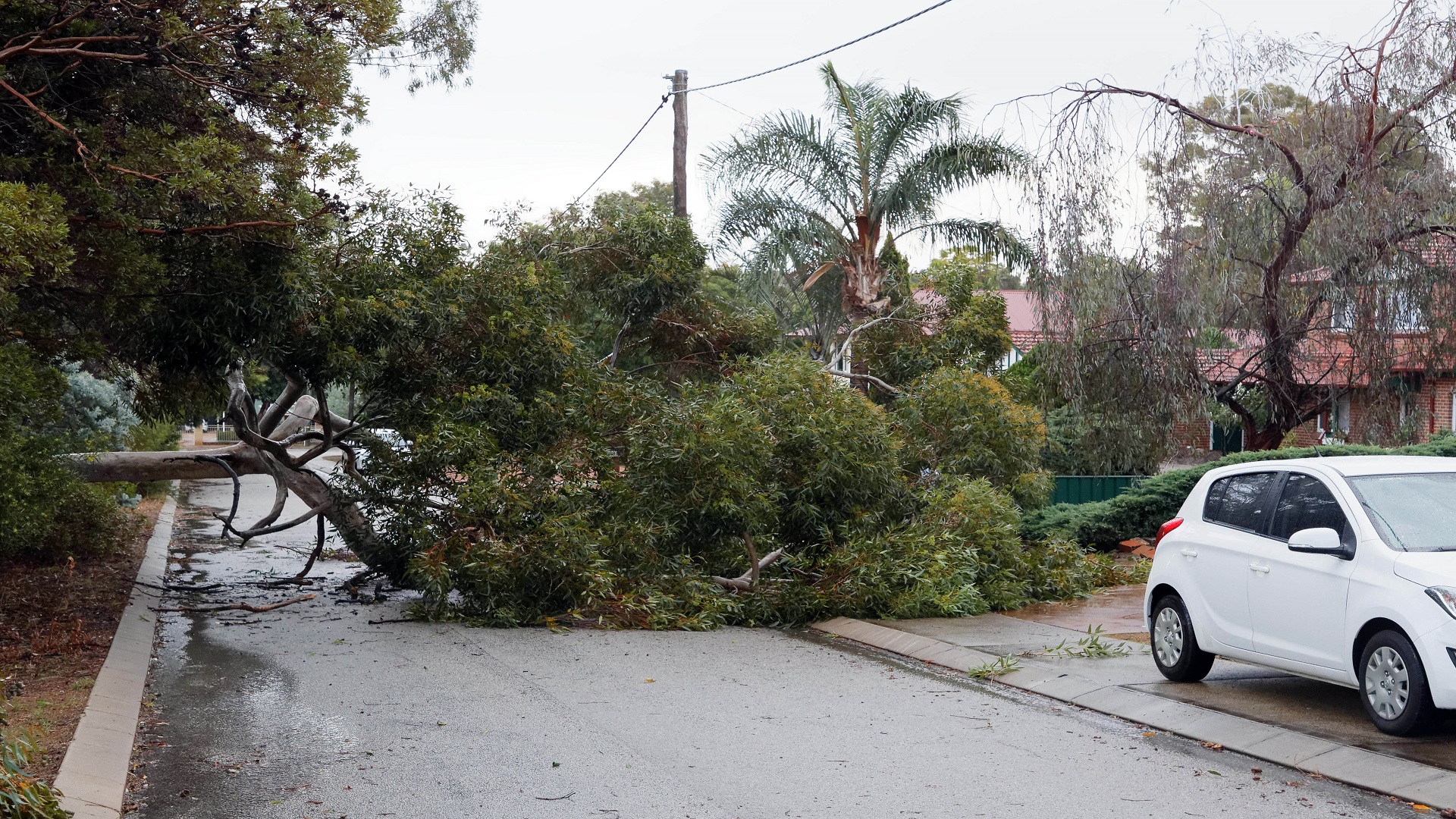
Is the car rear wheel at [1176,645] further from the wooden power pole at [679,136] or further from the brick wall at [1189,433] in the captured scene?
the wooden power pole at [679,136]

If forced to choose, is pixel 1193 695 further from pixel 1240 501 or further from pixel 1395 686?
pixel 1395 686

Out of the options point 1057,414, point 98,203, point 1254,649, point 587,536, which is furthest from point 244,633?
point 1057,414

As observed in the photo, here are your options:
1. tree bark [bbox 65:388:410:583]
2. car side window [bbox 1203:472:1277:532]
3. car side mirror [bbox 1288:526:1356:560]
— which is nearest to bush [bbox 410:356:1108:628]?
tree bark [bbox 65:388:410:583]

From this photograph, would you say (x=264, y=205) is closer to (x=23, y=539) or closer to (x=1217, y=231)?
(x=23, y=539)

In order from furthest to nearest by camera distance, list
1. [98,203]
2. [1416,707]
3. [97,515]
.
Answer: [97,515], [98,203], [1416,707]

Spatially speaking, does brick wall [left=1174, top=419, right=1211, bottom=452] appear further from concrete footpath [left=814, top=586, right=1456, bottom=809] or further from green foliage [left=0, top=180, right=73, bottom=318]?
green foliage [left=0, top=180, right=73, bottom=318]

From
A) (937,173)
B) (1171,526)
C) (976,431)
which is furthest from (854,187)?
(1171,526)

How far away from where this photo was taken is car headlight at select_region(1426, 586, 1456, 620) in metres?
6.60

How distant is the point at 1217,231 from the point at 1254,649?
11278 mm

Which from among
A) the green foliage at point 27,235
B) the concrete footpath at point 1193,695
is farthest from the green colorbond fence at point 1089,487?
the green foliage at point 27,235

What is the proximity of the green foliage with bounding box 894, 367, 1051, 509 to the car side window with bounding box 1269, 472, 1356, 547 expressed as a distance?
787 cm

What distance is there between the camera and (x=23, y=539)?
13.9 m

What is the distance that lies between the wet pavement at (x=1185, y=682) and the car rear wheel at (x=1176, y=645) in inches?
3.9

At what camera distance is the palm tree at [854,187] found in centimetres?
2241
